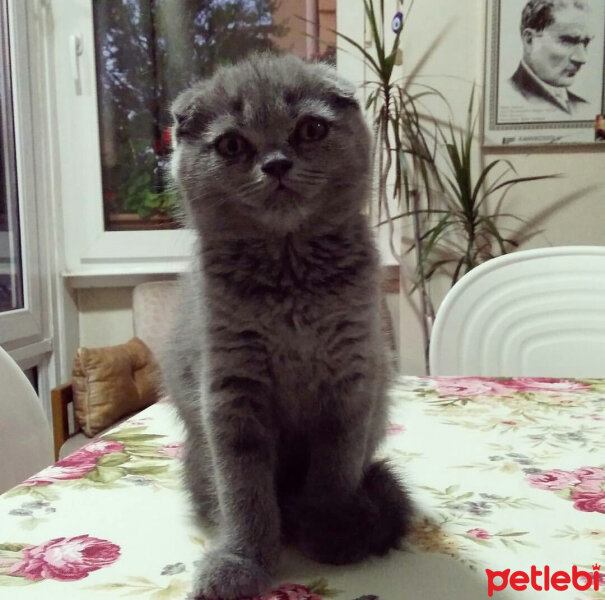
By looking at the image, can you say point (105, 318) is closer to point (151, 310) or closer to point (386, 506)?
point (151, 310)

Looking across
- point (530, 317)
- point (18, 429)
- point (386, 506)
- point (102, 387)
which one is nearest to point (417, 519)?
point (386, 506)

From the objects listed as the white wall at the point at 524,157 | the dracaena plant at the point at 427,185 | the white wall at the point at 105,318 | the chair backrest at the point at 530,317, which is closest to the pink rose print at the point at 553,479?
the chair backrest at the point at 530,317

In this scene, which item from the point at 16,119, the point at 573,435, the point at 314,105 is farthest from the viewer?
the point at 16,119

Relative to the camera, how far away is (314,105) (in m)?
0.55

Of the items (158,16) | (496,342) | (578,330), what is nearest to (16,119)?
(158,16)

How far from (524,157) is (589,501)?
161cm

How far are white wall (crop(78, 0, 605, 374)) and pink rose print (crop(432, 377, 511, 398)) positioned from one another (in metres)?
1.10

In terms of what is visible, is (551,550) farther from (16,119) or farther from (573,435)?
(16,119)

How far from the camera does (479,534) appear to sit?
0.59 meters

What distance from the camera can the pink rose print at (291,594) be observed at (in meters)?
0.49

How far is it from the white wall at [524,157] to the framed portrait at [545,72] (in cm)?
5

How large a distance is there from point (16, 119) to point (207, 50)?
2.28ft

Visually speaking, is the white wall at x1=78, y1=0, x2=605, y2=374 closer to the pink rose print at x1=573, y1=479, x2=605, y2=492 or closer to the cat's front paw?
the pink rose print at x1=573, y1=479, x2=605, y2=492

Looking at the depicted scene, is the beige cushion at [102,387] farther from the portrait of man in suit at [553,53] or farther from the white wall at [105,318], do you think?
the portrait of man in suit at [553,53]
